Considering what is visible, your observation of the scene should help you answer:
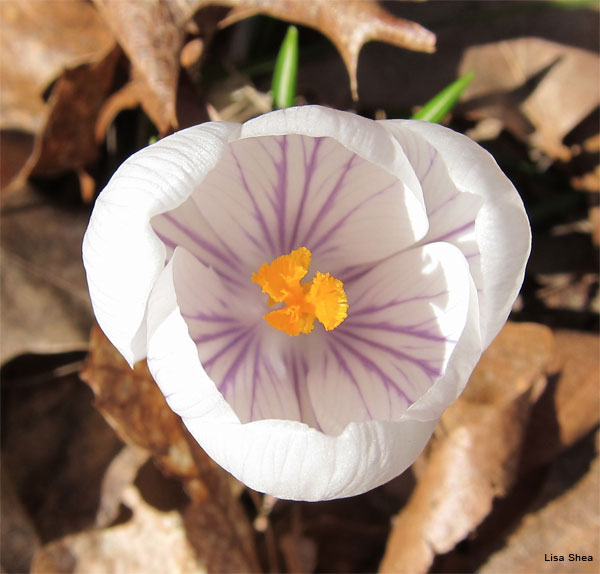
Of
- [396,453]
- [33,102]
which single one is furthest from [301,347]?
[33,102]

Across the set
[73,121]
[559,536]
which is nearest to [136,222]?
[73,121]

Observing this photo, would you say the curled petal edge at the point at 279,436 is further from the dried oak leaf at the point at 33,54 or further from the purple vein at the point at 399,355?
the dried oak leaf at the point at 33,54

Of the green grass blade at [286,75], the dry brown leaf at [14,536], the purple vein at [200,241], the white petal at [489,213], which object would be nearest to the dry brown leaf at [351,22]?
the green grass blade at [286,75]

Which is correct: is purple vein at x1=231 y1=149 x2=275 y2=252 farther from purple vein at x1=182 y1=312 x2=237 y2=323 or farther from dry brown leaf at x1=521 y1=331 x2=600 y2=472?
dry brown leaf at x1=521 y1=331 x2=600 y2=472

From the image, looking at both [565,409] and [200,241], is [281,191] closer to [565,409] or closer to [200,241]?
[200,241]

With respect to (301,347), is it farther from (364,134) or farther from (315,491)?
(364,134)

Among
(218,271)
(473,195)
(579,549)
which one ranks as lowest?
(579,549)

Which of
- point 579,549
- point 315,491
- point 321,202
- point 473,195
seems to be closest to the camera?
point 315,491
